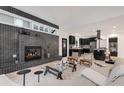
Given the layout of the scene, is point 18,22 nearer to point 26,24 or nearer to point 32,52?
point 26,24

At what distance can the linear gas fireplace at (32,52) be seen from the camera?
192 inches

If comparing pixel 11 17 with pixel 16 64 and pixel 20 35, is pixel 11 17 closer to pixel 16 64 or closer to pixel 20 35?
pixel 20 35

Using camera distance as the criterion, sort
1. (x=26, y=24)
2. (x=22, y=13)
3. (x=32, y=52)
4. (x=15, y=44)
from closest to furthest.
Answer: (x=15, y=44) < (x=22, y=13) < (x=26, y=24) < (x=32, y=52)

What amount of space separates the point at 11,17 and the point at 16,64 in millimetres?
1924

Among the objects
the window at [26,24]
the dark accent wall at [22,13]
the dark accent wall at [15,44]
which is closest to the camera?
the dark accent wall at [15,44]

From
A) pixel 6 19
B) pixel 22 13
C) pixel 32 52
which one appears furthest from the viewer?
pixel 32 52

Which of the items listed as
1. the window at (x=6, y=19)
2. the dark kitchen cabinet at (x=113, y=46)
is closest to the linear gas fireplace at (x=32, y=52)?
the window at (x=6, y=19)

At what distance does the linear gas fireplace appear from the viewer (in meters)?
4.87

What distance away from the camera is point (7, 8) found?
3.89 meters

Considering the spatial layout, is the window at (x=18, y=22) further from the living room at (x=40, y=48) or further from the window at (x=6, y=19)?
the window at (x=6, y=19)

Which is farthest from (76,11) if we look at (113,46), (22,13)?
(113,46)

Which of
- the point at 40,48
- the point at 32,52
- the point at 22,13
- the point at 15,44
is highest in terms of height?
the point at 22,13

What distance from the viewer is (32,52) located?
5230 millimetres

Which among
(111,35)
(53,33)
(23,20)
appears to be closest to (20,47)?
(23,20)
